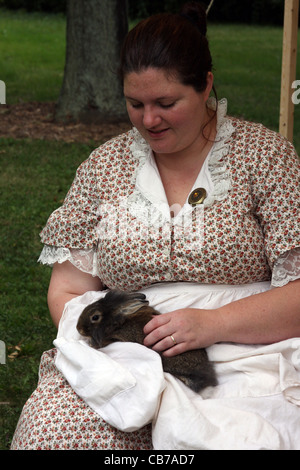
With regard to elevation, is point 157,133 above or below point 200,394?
above

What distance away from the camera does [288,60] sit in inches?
152

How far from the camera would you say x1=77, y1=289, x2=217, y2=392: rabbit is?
230 cm

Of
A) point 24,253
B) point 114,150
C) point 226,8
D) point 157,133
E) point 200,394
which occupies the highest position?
point 157,133

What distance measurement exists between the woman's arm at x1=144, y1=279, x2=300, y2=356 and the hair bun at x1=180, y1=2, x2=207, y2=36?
0.95m

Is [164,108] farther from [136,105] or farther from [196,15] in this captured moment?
[196,15]

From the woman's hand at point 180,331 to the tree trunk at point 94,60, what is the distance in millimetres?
6243

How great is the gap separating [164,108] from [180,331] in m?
0.74

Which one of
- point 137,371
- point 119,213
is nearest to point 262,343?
point 137,371

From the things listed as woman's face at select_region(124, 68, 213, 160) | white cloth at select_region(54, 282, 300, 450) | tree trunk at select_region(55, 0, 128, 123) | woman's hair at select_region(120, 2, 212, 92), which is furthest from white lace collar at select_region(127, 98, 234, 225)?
tree trunk at select_region(55, 0, 128, 123)

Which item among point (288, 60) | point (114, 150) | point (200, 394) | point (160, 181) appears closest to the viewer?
point (200, 394)

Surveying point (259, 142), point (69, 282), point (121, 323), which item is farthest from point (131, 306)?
point (259, 142)

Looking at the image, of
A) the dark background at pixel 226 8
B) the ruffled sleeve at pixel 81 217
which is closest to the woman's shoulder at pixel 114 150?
the ruffled sleeve at pixel 81 217

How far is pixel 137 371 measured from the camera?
2182mm

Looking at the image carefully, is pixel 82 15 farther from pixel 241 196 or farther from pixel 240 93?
pixel 241 196
